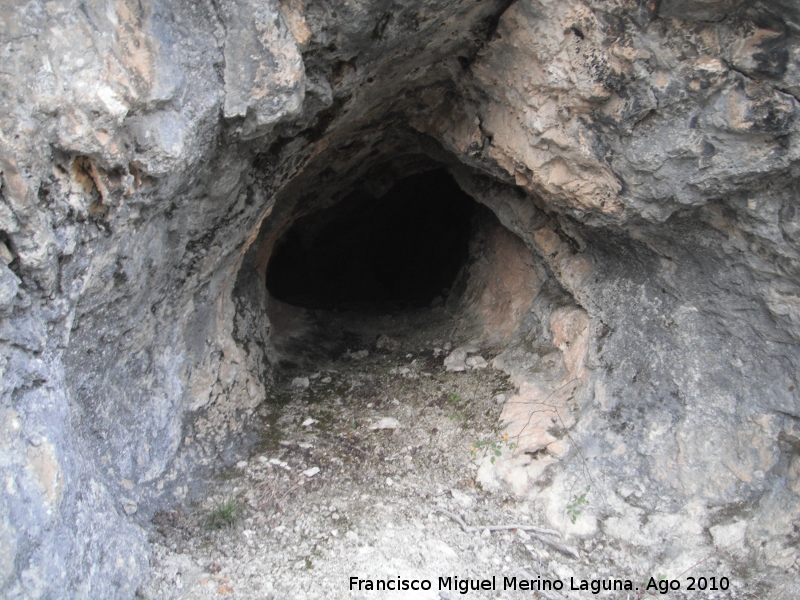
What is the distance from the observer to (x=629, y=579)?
2578 millimetres

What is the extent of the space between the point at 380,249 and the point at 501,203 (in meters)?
3.51

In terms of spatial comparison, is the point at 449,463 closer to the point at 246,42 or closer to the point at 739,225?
the point at 739,225

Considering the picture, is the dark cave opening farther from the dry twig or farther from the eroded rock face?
the dry twig

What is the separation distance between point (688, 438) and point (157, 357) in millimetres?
2545

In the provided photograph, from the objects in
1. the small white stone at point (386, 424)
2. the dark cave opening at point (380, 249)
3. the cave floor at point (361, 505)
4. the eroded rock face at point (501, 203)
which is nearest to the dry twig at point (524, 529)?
the cave floor at point (361, 505)

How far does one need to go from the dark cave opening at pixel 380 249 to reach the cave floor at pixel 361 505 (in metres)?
1.76

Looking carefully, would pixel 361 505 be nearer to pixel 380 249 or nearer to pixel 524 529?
pixel 524 529

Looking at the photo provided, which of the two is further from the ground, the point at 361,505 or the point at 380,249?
the point at 380,249

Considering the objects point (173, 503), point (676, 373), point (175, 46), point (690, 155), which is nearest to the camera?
point (175, 46)

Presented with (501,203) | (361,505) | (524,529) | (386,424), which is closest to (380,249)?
(501,203)

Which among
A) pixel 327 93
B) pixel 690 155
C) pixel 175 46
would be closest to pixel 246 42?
pixel 175 46

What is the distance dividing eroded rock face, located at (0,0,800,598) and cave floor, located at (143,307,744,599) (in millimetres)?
168

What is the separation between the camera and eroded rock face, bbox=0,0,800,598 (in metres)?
1.75

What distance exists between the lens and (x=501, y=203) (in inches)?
144
